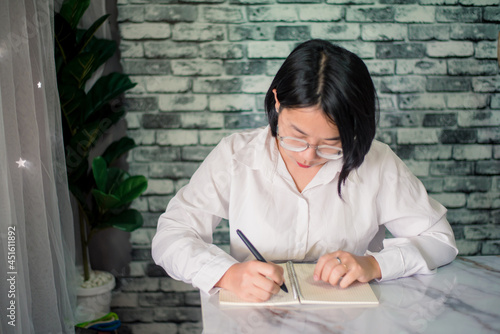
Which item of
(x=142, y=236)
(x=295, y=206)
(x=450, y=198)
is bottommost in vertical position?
(x=142, y=236)

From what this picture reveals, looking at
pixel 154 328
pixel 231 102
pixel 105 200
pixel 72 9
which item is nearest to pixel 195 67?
pixel 231 102

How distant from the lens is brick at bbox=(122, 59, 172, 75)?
6.81 ft

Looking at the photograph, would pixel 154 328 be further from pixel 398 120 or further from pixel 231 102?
pixel 398 120

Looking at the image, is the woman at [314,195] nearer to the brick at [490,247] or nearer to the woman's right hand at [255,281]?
the woman's right hand at [255,281]

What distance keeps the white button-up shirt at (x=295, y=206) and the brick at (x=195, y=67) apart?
83 centimetres

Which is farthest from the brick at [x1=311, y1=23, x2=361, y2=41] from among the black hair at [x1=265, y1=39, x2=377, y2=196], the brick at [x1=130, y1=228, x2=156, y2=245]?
the brick at [x1=130, y1=228, x2=156, y2=245]

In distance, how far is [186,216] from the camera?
1251 millimetres

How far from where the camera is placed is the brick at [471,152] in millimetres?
2213

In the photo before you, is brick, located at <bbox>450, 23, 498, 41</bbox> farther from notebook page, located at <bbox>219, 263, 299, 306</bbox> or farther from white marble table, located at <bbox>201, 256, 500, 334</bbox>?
notebook page, located at <bbox>219, 263, 299, 306</bbox>

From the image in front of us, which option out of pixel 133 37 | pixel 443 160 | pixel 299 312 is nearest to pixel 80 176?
pixel 133 37

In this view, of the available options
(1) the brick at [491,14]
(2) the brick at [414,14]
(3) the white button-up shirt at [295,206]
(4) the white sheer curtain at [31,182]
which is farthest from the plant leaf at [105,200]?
(1) the brick at [491,14]

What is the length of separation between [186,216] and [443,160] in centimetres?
150

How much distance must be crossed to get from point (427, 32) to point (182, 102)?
1205mm

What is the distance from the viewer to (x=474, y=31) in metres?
2.12
